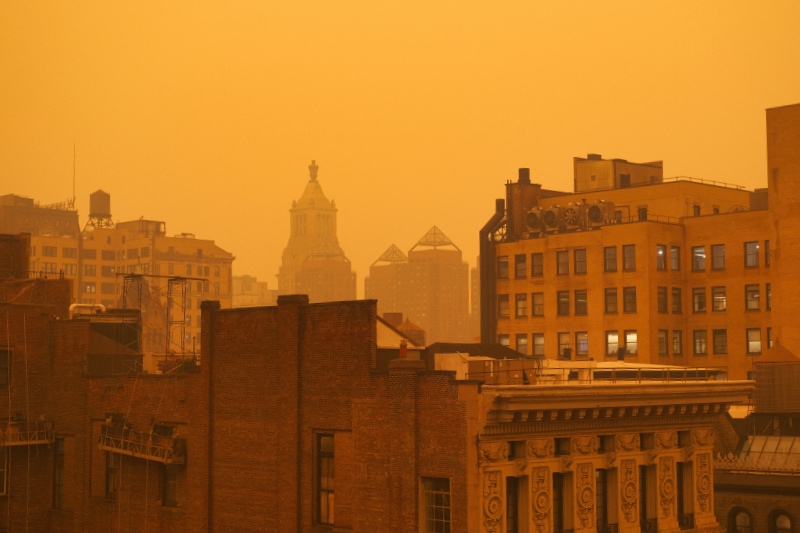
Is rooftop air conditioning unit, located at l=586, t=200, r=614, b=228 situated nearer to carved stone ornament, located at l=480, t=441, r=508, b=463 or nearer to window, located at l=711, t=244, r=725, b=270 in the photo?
window, located at l=711, t=244, r=725, b=270

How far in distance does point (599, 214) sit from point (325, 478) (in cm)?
6877

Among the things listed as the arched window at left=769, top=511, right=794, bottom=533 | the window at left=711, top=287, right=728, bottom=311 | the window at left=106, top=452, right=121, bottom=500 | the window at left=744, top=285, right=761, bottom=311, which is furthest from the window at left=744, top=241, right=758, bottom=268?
the window at left=106, top=452, right=121, bottom=500

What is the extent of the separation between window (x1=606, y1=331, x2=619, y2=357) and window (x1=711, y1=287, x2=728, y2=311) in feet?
28.4

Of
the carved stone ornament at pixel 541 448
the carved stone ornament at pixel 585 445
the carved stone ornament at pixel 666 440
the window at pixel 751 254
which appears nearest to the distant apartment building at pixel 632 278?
the window at pixel 751 254

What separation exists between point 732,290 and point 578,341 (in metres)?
14.0

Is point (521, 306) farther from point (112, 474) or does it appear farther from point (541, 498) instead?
point (541, 498)

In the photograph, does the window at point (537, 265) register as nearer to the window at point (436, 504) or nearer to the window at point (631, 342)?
the window at point (631, 342)

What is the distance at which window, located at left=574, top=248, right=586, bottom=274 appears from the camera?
105375 mm

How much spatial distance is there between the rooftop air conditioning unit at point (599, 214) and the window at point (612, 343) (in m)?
9.57

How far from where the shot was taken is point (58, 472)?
51875 millimetres

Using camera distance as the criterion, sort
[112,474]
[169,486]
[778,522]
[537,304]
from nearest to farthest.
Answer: [169,486] < [112,474] < [778,522] < [537,304]

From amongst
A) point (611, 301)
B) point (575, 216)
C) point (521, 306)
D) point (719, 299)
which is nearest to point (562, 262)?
point (575, 216)

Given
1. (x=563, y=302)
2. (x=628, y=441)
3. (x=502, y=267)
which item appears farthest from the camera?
(x=502, y=267)

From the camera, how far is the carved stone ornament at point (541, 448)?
3769 centimetres
